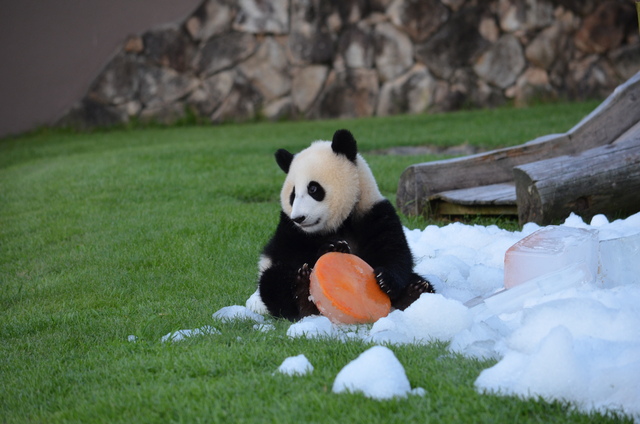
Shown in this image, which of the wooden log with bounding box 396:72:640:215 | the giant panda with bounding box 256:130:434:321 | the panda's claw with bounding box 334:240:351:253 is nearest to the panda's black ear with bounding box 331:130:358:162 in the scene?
the giant panda with bounding box 256:130:434:321

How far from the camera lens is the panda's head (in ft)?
9.91

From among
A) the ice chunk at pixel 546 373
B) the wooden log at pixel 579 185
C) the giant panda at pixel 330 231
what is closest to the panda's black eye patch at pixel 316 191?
the giant panda at pixel 330 231

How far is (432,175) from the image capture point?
16.9 feet

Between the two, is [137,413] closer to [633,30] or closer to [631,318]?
[631,318]

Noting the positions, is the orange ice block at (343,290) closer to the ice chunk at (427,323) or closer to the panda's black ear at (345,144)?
the ice chunk at (427,323)

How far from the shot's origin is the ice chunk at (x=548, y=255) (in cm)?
300

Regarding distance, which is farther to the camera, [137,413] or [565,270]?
[565,270]

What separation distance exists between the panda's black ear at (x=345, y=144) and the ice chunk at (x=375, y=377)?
1.09 m

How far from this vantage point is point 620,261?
10.2 ft

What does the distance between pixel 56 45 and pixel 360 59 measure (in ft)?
14.5

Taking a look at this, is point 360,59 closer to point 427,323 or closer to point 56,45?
point 56,45

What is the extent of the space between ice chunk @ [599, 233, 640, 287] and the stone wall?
27.3ft

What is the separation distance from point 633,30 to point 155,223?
8.59 m

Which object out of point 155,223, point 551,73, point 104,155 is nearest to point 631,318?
point 155,223
